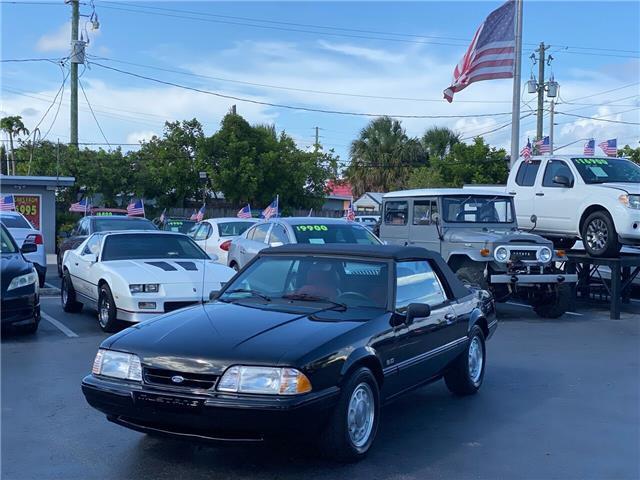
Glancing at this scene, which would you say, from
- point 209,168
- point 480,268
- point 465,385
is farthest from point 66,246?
point 209,168

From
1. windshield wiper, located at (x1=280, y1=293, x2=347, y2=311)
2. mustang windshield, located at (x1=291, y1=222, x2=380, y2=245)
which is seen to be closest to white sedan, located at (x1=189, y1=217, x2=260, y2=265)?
mustang windshield, located at (x1=291, y1=222, x2=380, y2=245)

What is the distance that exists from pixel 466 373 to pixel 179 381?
3.20 meters

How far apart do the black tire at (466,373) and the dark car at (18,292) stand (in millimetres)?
5595

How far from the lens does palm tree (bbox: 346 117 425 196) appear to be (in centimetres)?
4859

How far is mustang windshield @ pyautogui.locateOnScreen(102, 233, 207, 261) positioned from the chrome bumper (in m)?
4.71

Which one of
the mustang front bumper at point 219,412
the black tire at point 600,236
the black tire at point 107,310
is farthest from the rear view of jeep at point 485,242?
the mustang front bumper at point 219,412

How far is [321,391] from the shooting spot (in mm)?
4672

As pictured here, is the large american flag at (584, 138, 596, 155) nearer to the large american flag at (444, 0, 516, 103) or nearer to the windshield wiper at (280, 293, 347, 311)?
the large american flag at (444, 0, 516, 103)

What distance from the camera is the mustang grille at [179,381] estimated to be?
15.1 ft

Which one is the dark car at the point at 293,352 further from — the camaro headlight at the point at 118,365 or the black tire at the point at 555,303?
the black tire at the point at 555,303

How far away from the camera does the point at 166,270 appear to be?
33.5 feet

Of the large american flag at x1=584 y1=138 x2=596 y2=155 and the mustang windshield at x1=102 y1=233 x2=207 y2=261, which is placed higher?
the large american flag at x1=584 y1=138 x2=596 y2=155

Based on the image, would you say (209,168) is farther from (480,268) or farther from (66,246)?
(480,268)

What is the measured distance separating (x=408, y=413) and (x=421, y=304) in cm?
123
